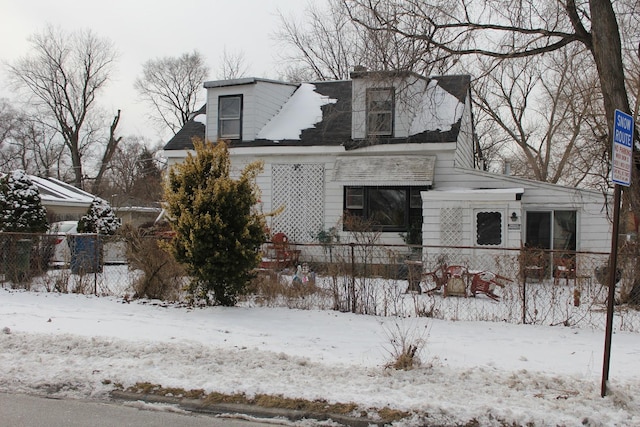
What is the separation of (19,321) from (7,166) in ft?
173

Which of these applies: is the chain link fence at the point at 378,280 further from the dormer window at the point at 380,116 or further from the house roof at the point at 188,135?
the house roof at the point at 188,135

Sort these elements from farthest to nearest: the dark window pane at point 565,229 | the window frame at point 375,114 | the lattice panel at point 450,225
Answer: the window frame at point 375,114 → the dark window pane at point 565,229 → the lattice panel at point 450,225

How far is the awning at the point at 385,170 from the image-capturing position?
1591 cm

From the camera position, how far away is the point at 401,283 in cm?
962

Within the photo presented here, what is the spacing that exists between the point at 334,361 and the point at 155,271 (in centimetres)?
509

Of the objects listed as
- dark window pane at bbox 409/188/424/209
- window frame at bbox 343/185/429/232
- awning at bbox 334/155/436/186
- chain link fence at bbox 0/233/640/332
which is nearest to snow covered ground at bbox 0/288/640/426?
chain link fence at bbox 0/233/640/332

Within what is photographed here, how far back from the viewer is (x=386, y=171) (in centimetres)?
1641

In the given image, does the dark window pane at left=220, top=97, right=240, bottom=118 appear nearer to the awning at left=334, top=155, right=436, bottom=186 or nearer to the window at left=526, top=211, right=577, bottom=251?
the awning at left=334, top=155, right=436, bottom=186

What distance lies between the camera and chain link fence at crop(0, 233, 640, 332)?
8.98 m

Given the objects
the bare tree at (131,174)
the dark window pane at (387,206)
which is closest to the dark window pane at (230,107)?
the dark window pane at (387,206)

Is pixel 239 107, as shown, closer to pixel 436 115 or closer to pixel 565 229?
pixel 436 115

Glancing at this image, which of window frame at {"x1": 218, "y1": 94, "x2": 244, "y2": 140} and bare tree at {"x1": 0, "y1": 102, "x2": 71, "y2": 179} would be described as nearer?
window frame at {"x1": 218, "y1": 94, "x2": 244, "y2": 140}

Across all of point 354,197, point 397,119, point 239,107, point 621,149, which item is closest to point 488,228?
point 354,197

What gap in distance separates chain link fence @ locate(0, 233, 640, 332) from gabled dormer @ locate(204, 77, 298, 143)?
7.86 m
